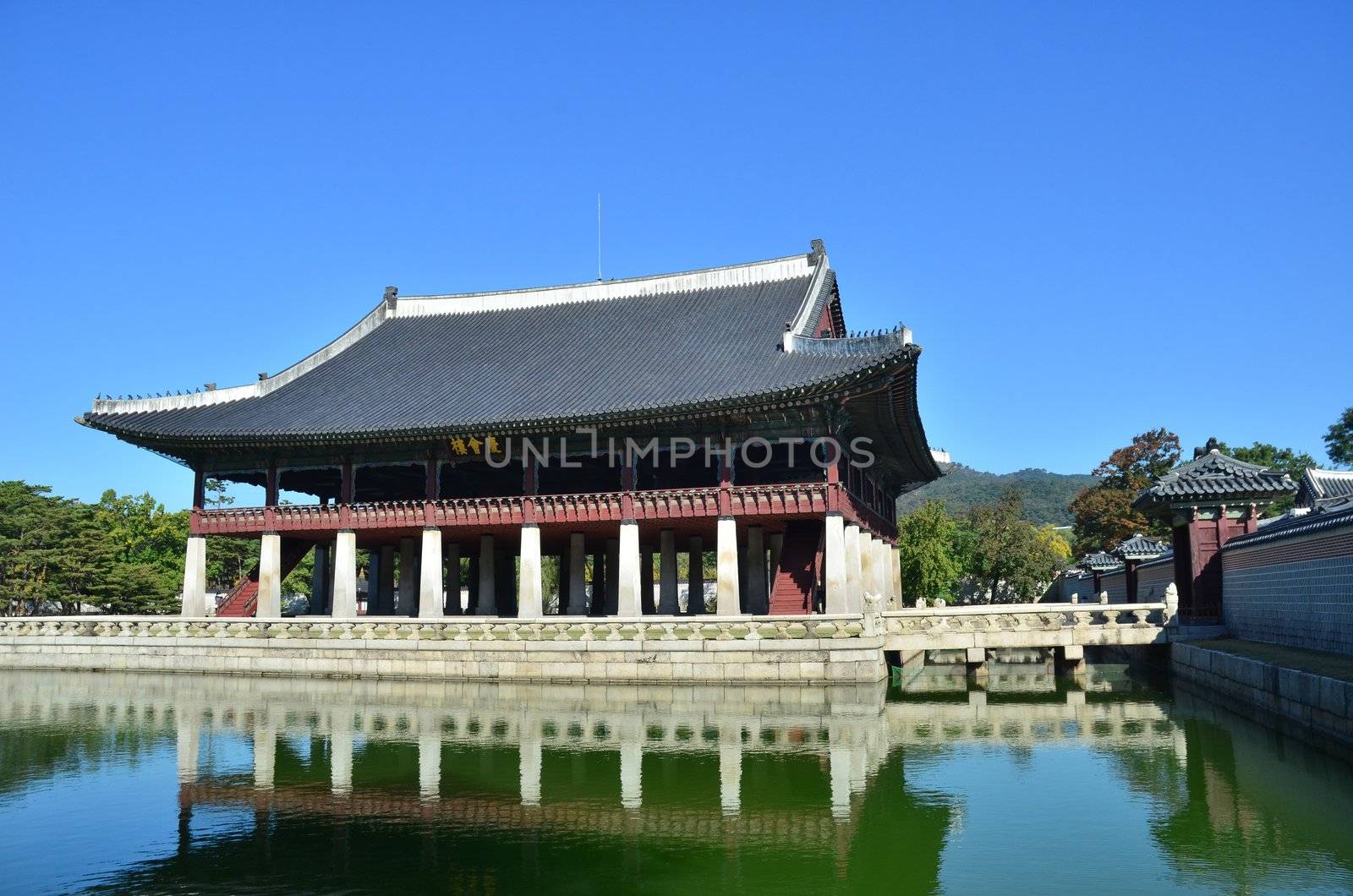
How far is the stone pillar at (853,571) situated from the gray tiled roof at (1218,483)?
962 cm

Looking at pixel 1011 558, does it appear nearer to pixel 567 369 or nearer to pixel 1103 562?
pixel 1103 562

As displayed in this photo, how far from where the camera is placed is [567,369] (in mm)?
40781

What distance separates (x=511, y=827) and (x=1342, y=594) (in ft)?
61.2

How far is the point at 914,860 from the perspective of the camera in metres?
12.4

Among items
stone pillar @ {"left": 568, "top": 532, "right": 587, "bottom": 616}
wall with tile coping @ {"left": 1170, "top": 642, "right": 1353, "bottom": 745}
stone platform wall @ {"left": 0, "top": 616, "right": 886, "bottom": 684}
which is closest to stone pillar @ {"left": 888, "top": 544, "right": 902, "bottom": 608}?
stone pillar @ {"left": 568, "top": 532, "right": 587, "bottom": 616}

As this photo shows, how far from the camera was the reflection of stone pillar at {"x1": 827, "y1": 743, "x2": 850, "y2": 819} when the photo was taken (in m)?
15.0

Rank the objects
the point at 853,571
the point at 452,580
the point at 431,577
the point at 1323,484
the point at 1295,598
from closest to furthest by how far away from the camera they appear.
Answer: the point at 1295,598 < the point at 853,571 < the point at 431,577 < the point at 1323,484 < the point at 452,580

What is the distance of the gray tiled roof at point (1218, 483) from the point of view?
31.0 m

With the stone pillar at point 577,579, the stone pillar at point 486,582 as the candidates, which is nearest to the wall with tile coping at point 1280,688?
the stone pillar at point 577,579

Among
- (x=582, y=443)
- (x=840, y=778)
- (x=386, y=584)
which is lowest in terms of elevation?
(x=840, y=778)

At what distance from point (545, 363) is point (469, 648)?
1458cm

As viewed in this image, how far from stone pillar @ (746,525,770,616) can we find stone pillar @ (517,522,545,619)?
8.48m

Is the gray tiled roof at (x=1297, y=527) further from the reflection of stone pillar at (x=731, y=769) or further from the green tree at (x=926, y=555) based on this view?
the green tree at (x=926, y=555)

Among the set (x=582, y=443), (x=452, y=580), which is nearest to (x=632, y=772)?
(x=582, y=443)
